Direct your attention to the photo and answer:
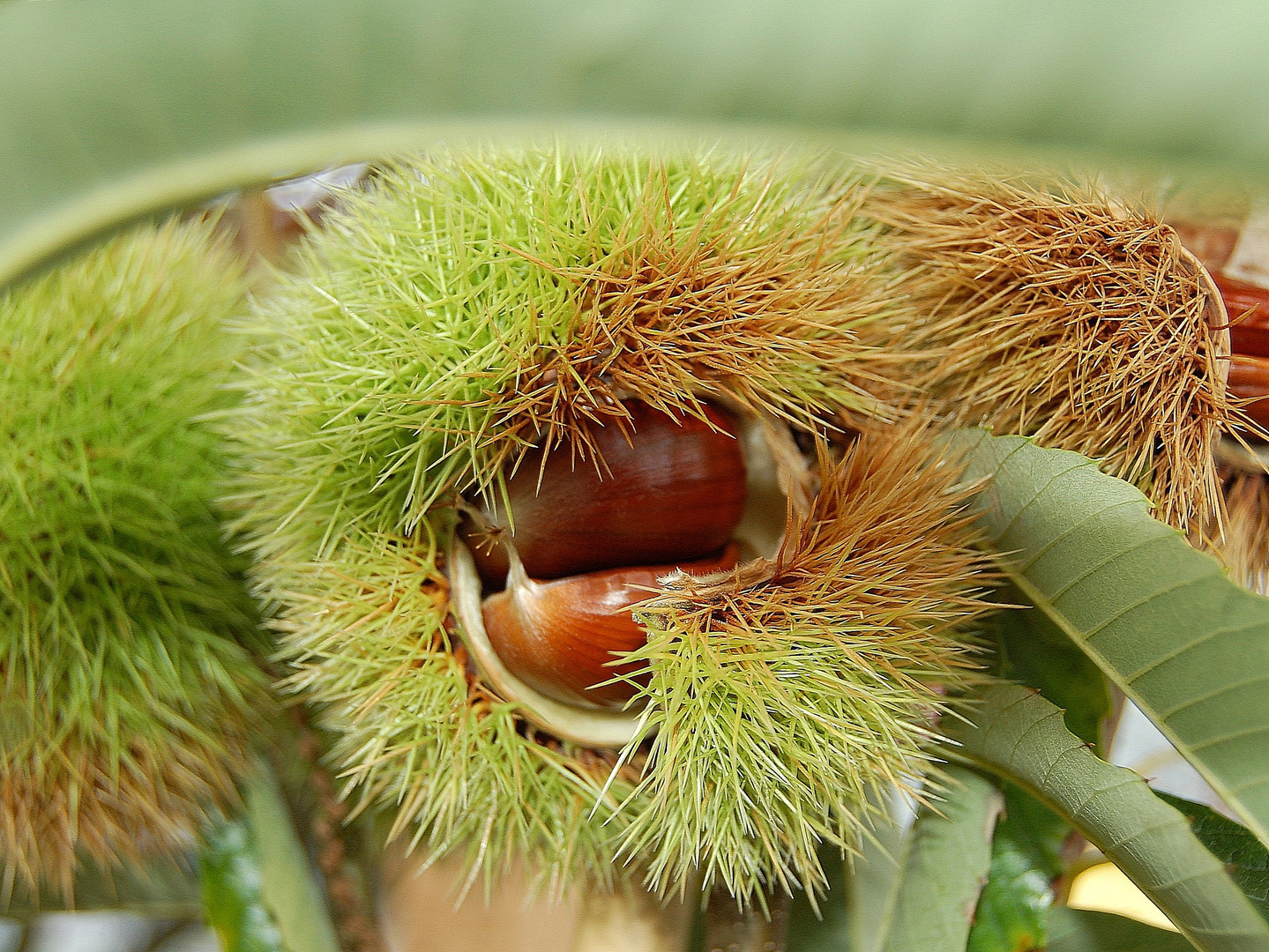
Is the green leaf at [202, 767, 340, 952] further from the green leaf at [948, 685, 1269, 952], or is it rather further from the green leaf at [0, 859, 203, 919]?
the green leaf at [948, 685, 1269, 952]

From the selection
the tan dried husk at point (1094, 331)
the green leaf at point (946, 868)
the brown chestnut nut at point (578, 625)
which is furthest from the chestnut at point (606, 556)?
the green leaf at point (946, 868)

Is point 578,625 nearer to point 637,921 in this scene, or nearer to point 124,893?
point 637,921

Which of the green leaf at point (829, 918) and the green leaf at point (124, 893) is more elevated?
the green leaf at point (829, 918)

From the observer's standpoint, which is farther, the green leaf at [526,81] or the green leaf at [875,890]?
the green leaf at [875,890]

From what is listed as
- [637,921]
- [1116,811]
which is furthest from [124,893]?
[1116,811]

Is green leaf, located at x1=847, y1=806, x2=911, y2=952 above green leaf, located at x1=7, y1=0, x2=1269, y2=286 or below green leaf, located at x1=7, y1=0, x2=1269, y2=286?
below

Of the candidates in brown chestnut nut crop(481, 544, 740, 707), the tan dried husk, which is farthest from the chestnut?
the tan dried husk

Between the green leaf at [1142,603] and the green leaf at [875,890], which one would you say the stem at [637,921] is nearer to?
the green leaf at [875,890]
